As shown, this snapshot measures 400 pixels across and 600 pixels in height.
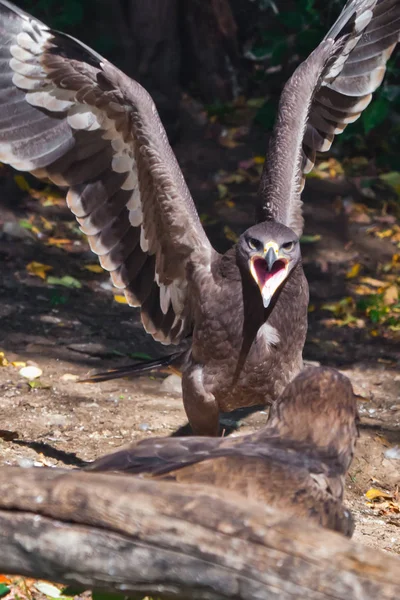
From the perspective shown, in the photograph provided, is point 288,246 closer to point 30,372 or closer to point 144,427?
point 144,427

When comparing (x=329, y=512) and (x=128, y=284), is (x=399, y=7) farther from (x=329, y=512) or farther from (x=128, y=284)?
(x=329, y=512)

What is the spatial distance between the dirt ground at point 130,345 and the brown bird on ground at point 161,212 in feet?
1.73

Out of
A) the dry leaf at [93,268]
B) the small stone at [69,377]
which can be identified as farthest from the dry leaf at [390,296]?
the small stone at [69,377]

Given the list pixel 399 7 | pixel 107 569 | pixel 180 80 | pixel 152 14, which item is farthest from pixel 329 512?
pixel 180 80

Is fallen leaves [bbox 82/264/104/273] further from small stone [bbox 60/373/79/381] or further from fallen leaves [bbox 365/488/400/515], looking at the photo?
fallen leaves [bbox 365/488/400/515]

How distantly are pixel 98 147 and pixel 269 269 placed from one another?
3.40 ft

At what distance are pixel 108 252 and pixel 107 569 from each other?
8.97 feet

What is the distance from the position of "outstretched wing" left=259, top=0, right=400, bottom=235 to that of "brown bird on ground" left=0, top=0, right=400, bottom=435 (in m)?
0.01

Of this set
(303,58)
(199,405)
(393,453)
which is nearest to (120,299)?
(199,405)

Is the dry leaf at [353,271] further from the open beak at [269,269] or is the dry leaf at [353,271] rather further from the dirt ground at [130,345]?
the open beak at [269,269]

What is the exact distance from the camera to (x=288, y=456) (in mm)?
2939

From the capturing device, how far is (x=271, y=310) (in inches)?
182

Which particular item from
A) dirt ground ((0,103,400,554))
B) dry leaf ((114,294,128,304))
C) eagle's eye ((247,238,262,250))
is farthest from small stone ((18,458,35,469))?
dry leaf ((114,294,128,304))

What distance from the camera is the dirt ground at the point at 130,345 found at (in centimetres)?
482
